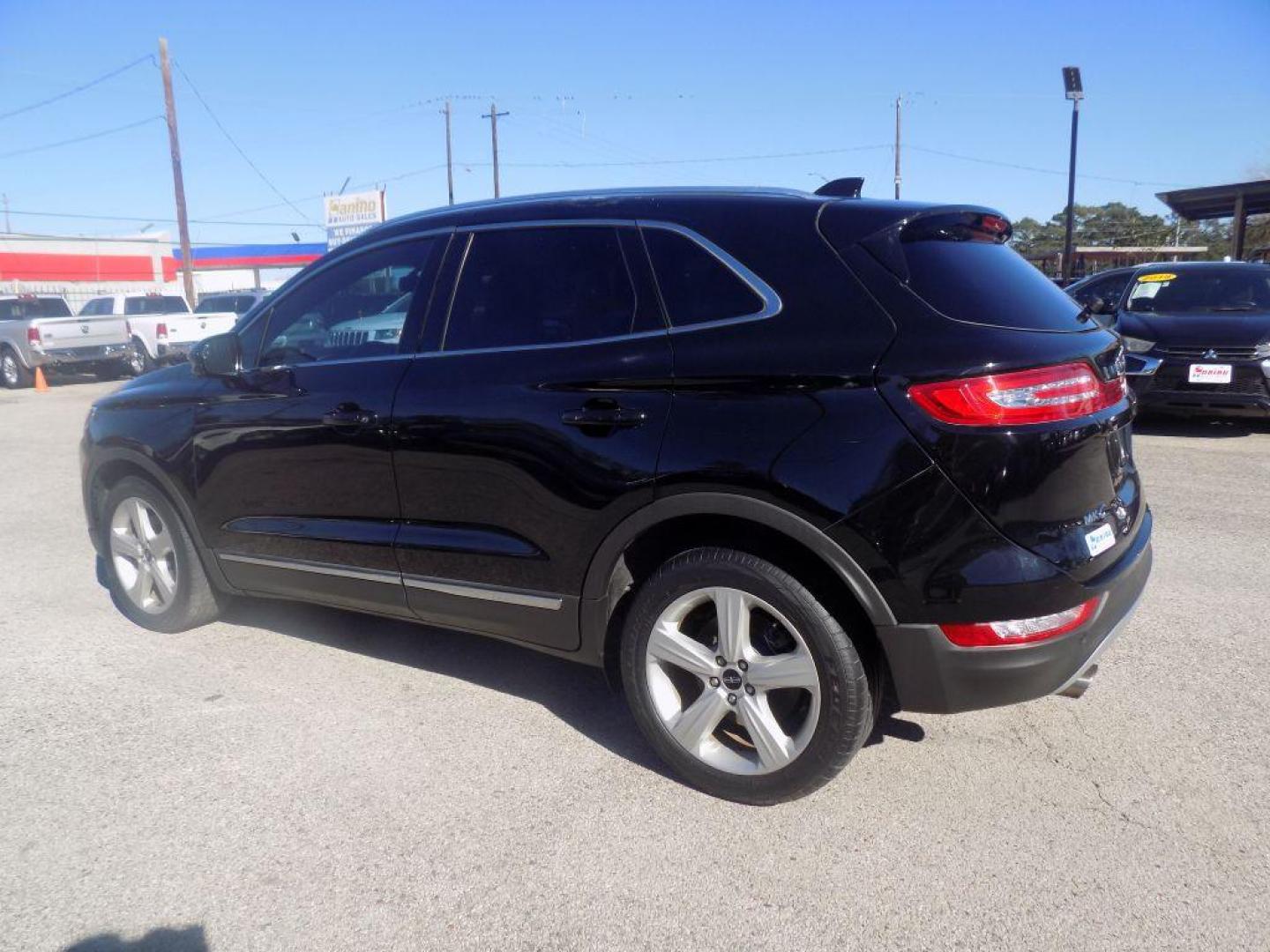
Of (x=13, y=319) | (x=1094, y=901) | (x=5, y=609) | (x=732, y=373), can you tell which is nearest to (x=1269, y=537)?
(x=1094, y=901)

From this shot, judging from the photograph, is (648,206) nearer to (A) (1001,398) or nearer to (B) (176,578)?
(A) (1001,398)

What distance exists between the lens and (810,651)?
2791 millimetres

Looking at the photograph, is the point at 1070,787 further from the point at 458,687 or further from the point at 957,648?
the point at 458,687

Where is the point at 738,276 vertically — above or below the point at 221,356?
above

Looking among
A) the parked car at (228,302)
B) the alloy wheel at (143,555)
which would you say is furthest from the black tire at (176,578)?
the parked car at (228,302)

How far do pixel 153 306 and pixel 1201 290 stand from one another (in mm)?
20460

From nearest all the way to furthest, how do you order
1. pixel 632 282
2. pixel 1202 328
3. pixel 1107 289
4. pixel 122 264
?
pixel 632 282
pixel 1202 328
pixel 1107 289
pixel 122 264

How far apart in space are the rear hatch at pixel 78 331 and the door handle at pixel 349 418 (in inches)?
700

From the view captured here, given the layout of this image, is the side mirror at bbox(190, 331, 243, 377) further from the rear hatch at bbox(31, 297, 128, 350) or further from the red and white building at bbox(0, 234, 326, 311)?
the red and white building at bbox(0, 234, 326, 311)

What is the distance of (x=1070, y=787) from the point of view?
10.1ft

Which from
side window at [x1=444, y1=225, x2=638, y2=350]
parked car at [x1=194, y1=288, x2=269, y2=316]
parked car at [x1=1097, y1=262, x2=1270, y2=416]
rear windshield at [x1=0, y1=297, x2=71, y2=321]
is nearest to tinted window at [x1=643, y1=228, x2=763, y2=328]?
side window at [x1=444, y1=225, x2=638, y2=350]

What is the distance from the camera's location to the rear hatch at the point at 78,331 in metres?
18.4

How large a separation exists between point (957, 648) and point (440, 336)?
2.06 m

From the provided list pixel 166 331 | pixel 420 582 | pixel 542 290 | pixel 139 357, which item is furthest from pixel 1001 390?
pixel 139 357
